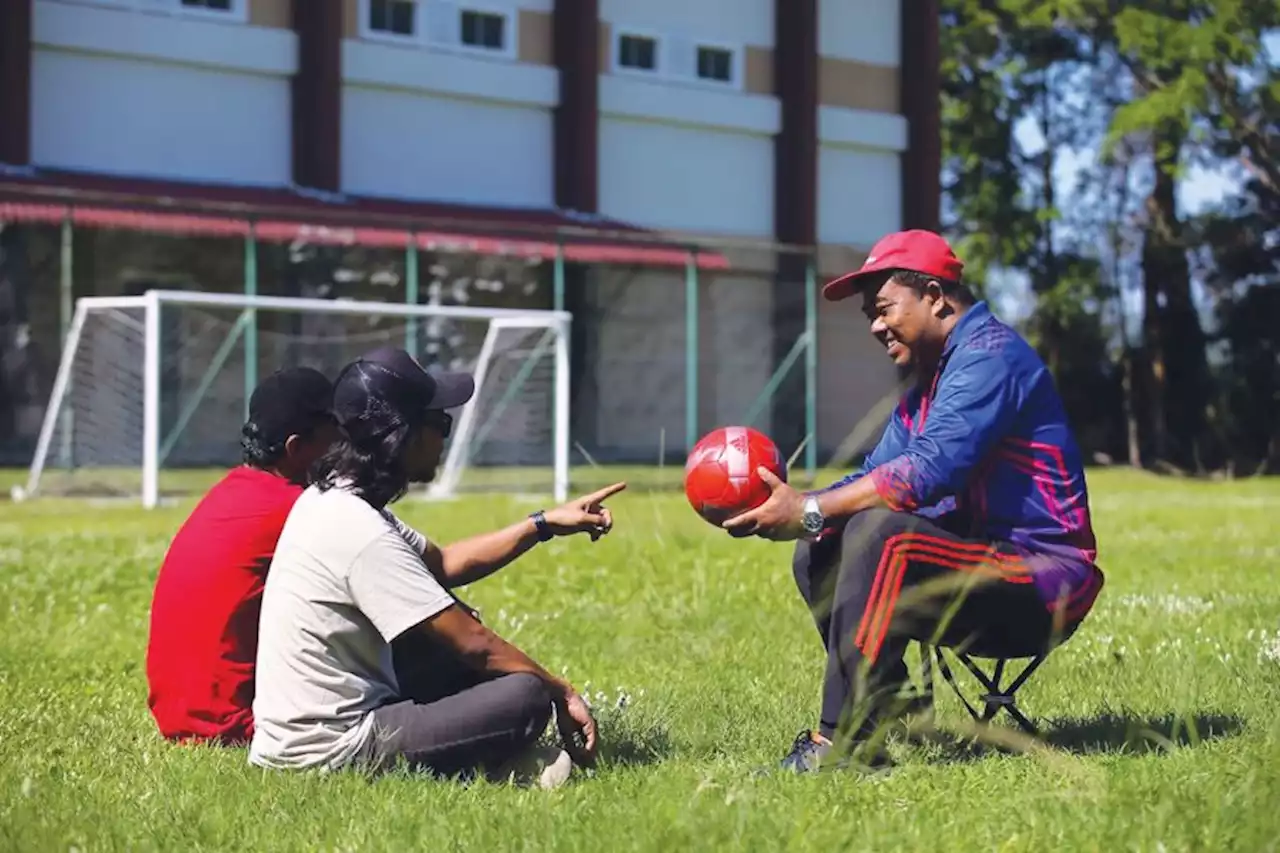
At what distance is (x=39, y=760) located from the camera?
6.32 meters

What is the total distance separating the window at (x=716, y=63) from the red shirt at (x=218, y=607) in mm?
32989

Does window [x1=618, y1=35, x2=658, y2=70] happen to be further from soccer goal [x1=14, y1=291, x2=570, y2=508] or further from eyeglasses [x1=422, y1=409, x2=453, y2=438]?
eyeglasses [x1=422, y1=409, x2=453, y2=438]

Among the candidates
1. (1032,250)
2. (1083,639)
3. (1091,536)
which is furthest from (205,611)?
(1032,250)

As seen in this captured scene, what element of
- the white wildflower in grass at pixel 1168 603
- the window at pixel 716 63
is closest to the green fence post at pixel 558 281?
the window at pixel 716 63

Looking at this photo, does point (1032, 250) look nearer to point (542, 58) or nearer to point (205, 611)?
point (542, 58)

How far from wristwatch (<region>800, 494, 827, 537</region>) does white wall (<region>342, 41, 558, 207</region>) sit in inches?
1119

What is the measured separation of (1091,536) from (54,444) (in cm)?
2029

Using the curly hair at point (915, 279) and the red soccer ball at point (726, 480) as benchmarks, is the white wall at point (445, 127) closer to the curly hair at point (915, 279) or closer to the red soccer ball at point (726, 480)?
the red soccer ball at point (726, 480)

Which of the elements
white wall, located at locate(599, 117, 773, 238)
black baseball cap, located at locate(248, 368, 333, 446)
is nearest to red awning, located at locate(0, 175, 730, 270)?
white wall, located at locate(599, 117, 773, 238)

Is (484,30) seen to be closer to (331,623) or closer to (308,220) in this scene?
(308,220)

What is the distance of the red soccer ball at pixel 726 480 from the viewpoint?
6.02 m

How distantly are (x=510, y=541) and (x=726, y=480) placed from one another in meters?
0.82

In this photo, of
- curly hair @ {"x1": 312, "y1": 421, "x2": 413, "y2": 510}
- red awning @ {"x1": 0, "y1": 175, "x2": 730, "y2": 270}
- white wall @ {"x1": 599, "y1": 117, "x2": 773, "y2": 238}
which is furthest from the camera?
white wall @ {"x1": 599, "y1": 117, "x2": 773, "y2": 238}

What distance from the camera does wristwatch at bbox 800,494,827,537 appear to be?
575 cm
